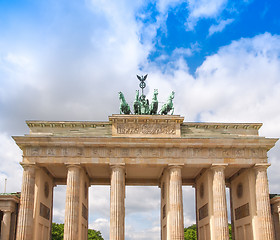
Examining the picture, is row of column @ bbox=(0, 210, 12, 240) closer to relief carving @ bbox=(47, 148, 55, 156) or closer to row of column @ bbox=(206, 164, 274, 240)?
relief carving @ bbox=(47, 148, 55, 156)

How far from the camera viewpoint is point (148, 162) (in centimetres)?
4106

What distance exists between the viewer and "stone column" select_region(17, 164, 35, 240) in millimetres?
38500

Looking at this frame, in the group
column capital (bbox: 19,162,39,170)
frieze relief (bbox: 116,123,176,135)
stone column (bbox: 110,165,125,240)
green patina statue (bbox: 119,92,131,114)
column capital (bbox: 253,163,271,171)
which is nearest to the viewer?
stone column (bbox: 110,165,125,240)

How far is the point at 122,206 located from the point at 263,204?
15460 millimetres

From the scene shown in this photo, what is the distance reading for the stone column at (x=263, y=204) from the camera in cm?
3962

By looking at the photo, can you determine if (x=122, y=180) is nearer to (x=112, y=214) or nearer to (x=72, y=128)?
(x=112, y=214)

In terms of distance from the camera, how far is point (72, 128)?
1726 inches

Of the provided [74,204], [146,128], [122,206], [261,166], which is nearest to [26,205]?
[74,204]

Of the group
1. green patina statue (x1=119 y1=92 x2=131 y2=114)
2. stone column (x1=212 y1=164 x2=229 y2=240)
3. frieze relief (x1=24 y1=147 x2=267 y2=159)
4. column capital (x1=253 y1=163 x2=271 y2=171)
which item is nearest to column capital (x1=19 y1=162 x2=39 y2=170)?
frieze relief (x1=24 y1=147 x2=267 y2=159)

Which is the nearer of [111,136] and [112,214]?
[112,214]

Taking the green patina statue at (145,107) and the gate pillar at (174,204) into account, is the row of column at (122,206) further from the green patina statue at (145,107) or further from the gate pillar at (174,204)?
the green patina statue at (145,107)

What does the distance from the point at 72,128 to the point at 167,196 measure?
1373cm

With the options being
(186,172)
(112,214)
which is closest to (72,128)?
(112,214)

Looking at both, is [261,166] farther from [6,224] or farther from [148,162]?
[6,224]
